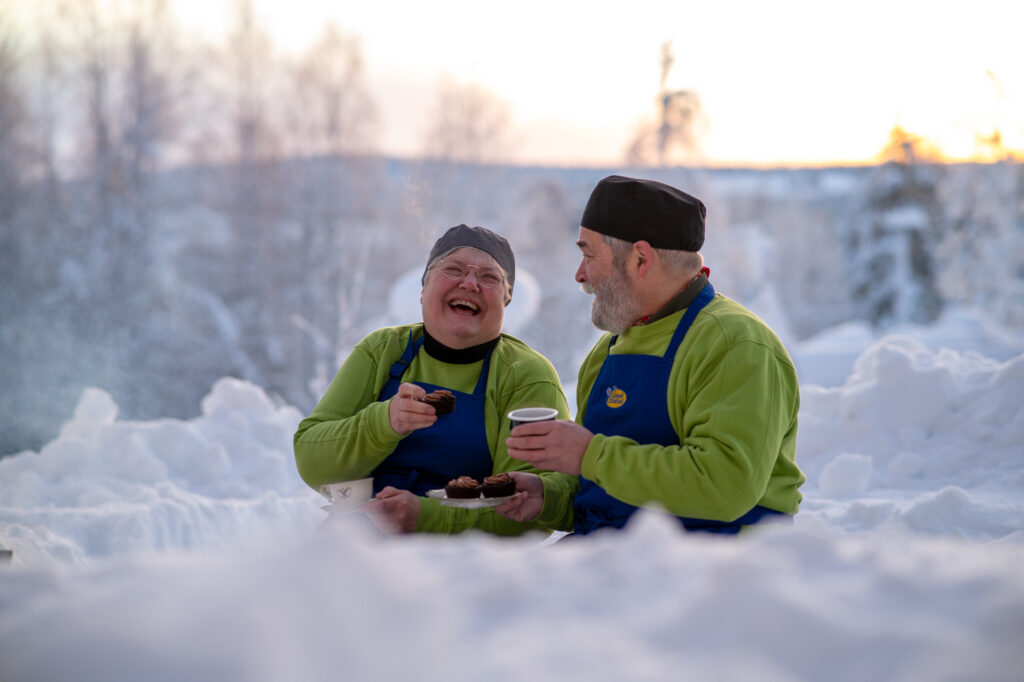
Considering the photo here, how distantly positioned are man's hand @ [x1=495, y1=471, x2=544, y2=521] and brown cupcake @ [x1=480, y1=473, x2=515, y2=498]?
0.06 metres

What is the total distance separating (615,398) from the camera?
109 inches

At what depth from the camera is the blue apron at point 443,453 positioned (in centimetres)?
313

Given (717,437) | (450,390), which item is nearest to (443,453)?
(450,390)

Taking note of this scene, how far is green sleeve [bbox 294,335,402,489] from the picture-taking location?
2947mm

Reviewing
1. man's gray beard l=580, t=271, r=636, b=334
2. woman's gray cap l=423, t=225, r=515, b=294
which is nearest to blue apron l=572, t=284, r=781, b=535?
man's gray beard l=580, t=271, r=636, b=334

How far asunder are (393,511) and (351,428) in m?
0.37

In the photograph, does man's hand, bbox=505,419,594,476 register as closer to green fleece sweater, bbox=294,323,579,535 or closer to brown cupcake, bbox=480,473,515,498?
brown cupcake, bbox=480,473,515,498

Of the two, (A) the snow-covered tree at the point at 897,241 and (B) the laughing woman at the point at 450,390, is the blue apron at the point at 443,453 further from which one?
(A) the snow-covered tree at the point at 897,241

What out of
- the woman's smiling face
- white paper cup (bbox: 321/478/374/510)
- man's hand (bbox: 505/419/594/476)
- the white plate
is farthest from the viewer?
the woman's smiling face

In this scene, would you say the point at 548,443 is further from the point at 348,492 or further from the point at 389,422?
the point at 348,492

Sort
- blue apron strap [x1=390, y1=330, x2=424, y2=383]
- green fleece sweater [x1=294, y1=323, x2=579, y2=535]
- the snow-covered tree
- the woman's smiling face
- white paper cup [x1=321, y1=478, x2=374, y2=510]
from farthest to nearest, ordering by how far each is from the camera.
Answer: the snow-covered tree
blue apron strap [x1=390, y1=330, x2=424, y2=383]
the woman's smiling face
white paper cup [x1=321, y1=478, x2=374, y2=510]
green fleece sweater [x1=294, y1=323, x2=579, y2=535]

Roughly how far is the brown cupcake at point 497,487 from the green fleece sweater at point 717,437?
33 cm

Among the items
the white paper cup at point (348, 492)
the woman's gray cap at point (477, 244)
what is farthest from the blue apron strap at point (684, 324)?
the white paper cup at point (348, 492)

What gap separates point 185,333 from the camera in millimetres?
21438
